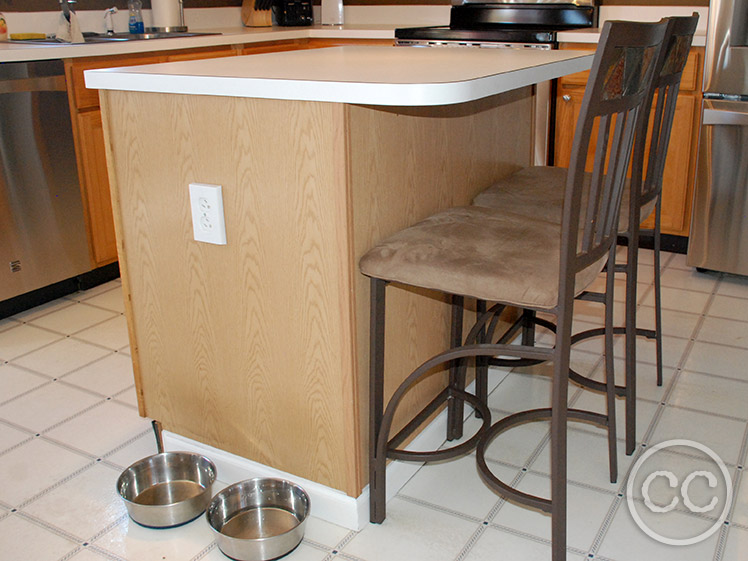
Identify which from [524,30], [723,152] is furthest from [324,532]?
[524,30]

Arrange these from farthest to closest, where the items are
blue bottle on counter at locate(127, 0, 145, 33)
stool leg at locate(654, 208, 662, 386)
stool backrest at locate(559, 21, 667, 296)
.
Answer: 1. blue bottle on counter at locate(127, 0, 145, 33)
2. stool leg at locate(654, 208, 662, 386)
3. stool backrest at locate(559, 21, 667, 296)

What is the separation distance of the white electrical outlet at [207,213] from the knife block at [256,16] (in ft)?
10.2

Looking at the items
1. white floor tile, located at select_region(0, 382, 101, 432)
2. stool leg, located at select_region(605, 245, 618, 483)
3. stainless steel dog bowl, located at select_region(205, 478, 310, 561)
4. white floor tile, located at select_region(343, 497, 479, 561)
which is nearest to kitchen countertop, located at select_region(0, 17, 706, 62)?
white floor tile, located at select_region(0, 382, 101, 432)

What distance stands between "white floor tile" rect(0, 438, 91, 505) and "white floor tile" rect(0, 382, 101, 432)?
0.11 metres

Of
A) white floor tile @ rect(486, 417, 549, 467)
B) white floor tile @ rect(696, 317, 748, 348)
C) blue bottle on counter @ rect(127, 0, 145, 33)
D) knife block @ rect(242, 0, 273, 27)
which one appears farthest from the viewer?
knife block @ rect(242, 0, 273, 27)

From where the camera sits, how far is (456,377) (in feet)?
6.42

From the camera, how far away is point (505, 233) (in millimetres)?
1565

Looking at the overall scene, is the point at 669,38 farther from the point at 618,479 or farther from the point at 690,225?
the point at 690,225

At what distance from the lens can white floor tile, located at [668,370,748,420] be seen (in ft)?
7.10

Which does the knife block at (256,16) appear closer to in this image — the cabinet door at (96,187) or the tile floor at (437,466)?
the cabinet door at (96,187)

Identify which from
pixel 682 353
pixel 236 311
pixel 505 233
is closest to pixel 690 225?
pixel 682 353

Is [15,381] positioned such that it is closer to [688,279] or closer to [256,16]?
[688,279]

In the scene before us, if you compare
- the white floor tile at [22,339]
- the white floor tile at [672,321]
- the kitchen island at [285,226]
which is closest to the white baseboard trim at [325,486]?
the kitchen island at [285,226]

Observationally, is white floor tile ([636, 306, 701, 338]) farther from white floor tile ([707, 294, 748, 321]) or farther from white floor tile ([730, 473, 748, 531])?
white floor tile ([730, 473, 748, 531])
